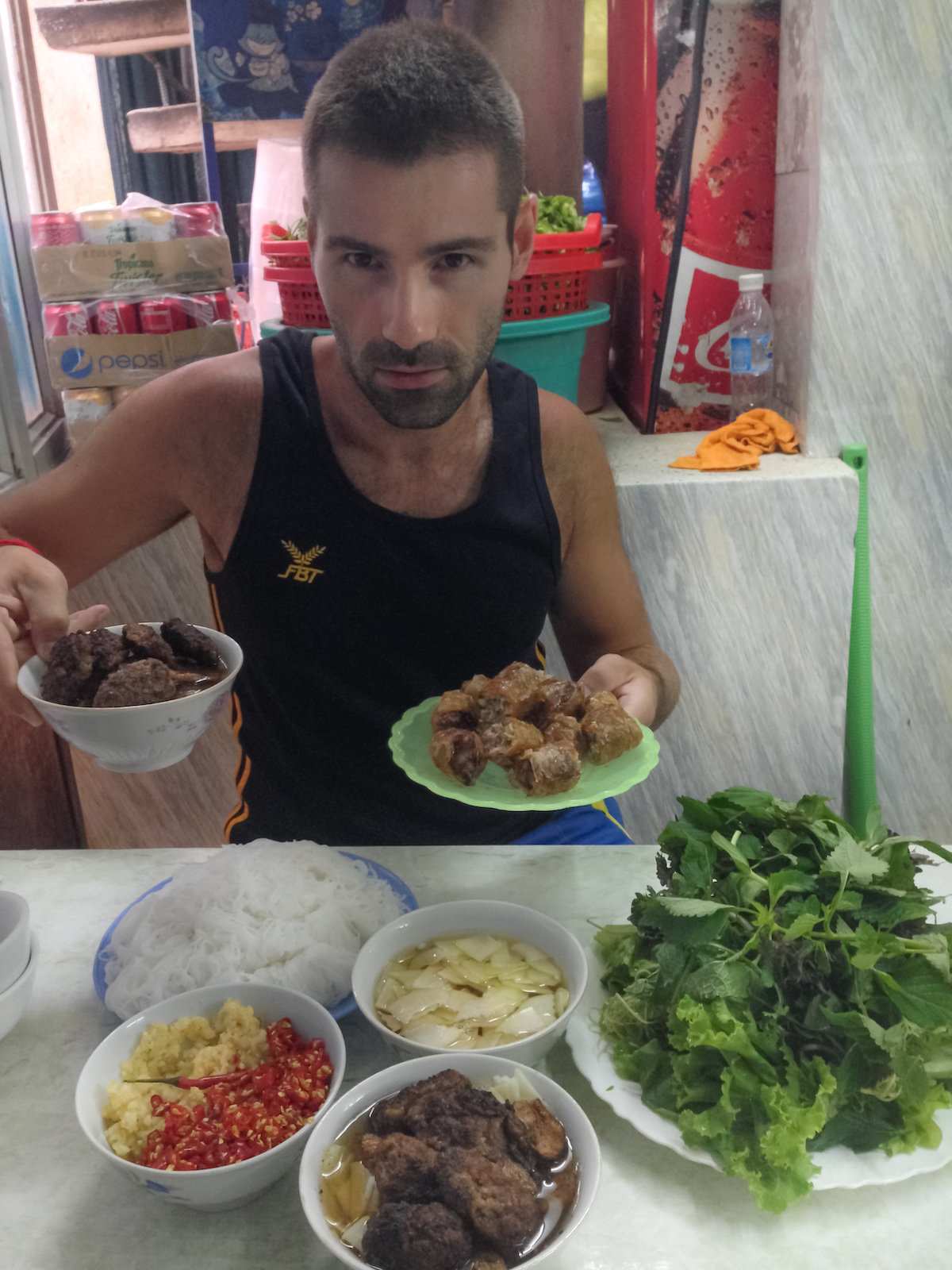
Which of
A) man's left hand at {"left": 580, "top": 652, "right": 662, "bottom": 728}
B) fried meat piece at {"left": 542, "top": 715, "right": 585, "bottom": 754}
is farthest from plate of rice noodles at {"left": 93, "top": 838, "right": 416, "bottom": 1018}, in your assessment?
man's left hand at {"left": 580, "top": 652, "right": 662, "bottom": 728}

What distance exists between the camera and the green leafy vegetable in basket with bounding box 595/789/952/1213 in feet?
3.04

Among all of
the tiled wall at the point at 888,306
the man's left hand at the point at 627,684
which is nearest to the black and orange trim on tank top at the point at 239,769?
the man's left hand at the point at 627,684

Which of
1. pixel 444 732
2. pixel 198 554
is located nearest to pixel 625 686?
pixel 444 732

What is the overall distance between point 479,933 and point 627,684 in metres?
0.51

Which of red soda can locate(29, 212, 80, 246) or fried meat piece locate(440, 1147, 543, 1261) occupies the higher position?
red soda can locate(29, 212, 80, 246)

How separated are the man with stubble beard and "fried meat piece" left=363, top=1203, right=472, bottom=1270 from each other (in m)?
0.87

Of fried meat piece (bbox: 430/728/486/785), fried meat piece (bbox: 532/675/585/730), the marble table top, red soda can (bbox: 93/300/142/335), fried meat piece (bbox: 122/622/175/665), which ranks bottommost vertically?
the marble table top

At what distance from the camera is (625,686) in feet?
5.10

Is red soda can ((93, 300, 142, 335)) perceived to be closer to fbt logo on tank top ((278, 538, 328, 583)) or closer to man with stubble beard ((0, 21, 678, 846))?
man with stubble beard ((0, 21, 678, 846))

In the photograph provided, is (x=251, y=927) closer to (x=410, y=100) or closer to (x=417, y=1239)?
(x=417, y=1239)

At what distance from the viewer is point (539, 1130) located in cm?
87

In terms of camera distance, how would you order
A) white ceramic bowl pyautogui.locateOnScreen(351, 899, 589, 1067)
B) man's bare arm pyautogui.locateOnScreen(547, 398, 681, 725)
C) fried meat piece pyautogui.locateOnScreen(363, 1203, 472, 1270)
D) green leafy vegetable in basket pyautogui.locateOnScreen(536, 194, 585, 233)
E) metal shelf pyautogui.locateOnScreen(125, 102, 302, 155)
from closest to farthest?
fried meat piece pyautogui.locateOnScreen(363, 1203, 472, 1270), white ceramic bowl pyautogui.locateOnScreen(351, 899, 589, 1067), man's bare arm pyautogui.locateOnScreen(547, 398, 681, 725), green leafy vegetable in basket pyautogui.locateOnScreen(536, 194, 585, 233), metal shelf pyautogui.locateOnScreen(125, 102, 302, 155)

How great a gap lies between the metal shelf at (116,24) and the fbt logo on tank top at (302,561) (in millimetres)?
1573

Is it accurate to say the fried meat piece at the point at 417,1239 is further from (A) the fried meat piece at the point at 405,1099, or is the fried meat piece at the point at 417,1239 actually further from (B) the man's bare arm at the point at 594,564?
(B) the man's bare arm at the point at 594,564
